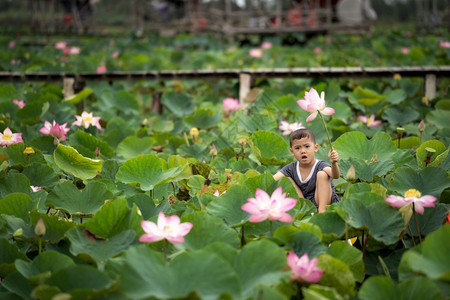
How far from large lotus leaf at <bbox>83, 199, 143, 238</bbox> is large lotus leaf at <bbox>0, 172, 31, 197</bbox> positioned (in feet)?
1.57

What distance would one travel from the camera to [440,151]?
206 cm

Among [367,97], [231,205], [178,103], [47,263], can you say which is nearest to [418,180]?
[231,205]

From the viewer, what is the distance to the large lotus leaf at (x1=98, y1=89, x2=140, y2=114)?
354cm

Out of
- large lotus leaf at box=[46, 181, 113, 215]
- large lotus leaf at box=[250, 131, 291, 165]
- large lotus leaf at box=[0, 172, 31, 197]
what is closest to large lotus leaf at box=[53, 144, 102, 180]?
large lotus leaf at box=[0, 172, 31, 197]

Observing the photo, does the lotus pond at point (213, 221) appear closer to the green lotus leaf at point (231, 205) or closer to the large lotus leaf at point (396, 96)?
the green lotus leaf at point (231, 205)

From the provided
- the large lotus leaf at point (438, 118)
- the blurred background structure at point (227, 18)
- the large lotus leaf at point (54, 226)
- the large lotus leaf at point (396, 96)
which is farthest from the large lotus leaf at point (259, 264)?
the blurred background structure at point (227, 18)

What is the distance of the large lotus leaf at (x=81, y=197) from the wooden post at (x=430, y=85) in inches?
111

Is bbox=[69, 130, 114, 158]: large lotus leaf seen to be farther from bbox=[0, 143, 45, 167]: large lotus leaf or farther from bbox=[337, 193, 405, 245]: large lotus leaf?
bbox=[337, 193, 405, 245]: large lotus leaf

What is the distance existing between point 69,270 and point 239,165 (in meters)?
1.09

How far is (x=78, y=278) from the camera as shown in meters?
1.14

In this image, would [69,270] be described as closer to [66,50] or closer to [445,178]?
[445,178]

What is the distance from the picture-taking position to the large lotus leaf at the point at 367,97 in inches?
129

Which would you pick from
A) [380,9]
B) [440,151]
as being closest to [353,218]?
[440,151]

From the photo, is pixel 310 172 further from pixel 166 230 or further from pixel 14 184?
pixel 14 184
